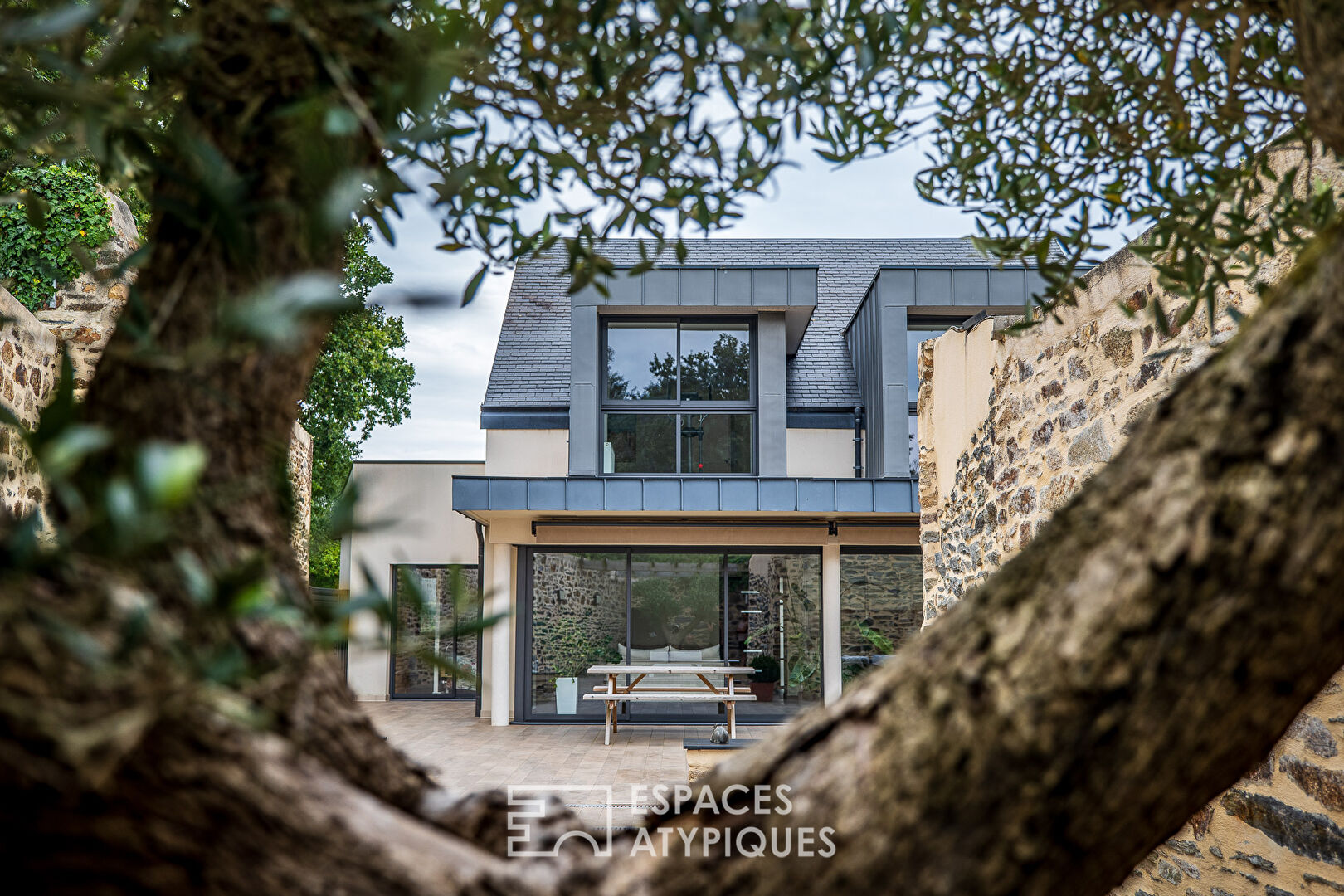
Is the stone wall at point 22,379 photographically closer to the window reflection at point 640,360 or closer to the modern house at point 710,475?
the modern house at point 710,475

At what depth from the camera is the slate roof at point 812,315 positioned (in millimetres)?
12766

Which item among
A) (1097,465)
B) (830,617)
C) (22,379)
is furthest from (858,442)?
(22,379)

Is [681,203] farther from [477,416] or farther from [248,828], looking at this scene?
[477,416]

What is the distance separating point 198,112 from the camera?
2.79ft

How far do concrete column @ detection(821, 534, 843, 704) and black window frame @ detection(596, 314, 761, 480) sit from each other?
5.03ft

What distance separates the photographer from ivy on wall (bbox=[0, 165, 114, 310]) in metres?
5.16

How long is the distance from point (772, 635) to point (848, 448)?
2.80 m

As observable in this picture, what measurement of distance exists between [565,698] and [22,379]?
885cm

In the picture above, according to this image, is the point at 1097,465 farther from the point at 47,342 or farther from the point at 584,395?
the point at 584,395

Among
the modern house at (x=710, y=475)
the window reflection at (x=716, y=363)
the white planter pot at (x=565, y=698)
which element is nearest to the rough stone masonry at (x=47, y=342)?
the modern house at (x=710, y=475)

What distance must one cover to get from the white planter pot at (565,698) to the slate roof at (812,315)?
381 cm

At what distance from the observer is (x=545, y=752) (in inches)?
385


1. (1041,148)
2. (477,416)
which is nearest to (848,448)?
(477,416)

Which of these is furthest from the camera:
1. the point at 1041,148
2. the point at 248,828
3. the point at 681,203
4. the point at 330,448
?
the point at 330,448
